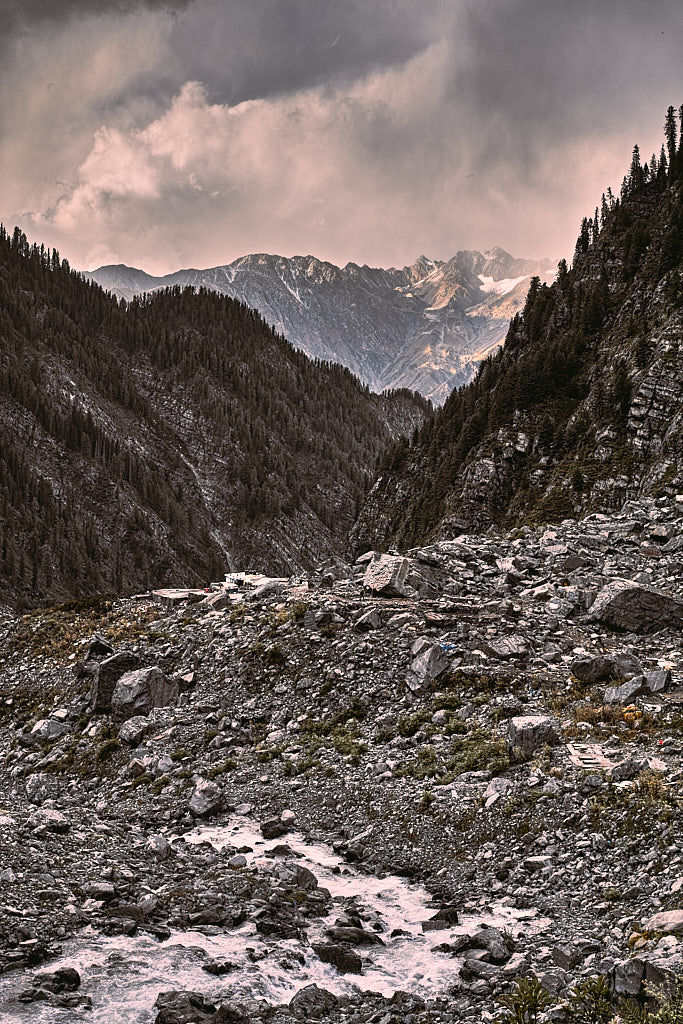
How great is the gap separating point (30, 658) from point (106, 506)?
112m

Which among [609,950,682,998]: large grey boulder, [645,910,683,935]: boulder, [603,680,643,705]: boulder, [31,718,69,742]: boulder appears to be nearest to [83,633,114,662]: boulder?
[31,718,69,742]: boulder

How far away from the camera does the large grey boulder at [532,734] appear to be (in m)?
14.7

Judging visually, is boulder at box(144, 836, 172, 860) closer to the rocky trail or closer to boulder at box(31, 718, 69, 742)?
the rocky trail

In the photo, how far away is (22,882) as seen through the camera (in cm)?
1105

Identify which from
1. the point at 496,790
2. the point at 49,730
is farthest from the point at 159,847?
the point at 49,730

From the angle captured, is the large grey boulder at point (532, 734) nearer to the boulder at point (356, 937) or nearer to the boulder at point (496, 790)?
the boulder at point (496, 790)

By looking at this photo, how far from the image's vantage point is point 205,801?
54.0 ft

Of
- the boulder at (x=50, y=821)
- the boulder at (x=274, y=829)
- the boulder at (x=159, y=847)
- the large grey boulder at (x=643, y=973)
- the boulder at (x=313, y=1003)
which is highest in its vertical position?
the large grey boulder at (x=643, y=973)

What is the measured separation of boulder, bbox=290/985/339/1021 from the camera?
8516 millimetres

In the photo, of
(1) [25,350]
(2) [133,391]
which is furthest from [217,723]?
(2) [133,391]

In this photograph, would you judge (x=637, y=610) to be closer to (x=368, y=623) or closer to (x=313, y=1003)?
(x=368, y=623)

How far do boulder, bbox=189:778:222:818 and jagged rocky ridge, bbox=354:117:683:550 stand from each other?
43733 millimetres

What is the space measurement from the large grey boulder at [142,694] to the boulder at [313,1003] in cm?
1466

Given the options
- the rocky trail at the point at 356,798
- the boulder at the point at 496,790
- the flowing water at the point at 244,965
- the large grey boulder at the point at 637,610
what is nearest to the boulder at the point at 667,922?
the rocky trail at the point at 356,798
